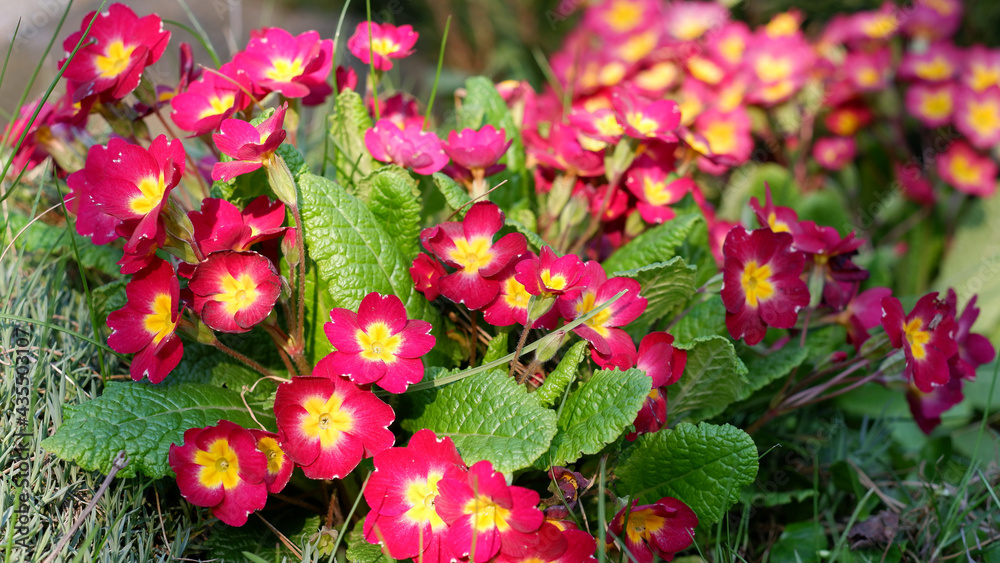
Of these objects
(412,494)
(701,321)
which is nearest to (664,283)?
(701,321)

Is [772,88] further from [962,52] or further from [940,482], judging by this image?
[940,482]

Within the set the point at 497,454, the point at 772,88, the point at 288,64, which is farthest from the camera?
the point at 772,88

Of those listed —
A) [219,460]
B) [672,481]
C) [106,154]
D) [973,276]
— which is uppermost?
[106,154]

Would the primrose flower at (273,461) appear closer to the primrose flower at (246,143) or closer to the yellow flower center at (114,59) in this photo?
the primrose flower at (246,143)

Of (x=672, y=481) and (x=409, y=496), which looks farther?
(x=672, y=481)

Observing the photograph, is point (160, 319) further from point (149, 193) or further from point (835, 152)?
point (835, 152)

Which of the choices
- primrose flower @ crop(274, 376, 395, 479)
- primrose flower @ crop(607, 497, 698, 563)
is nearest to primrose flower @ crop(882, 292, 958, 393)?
primrose flower @ crop(607, 497, 698, 563)

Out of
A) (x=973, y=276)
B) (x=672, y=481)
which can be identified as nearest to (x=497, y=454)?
(x=672, y=481)
